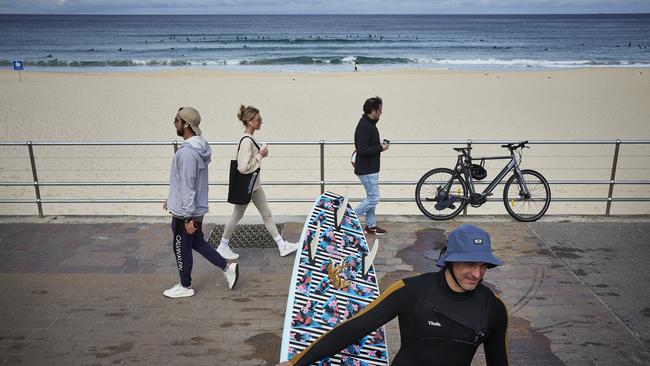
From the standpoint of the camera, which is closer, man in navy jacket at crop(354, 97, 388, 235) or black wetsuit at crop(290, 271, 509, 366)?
black wetsuit at crop(290, 271, 509, 366)

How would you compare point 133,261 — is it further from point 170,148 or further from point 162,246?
point 170,148

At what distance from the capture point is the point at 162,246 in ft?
21.7

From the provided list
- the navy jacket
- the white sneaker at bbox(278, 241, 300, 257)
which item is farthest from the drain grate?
the navy jacket

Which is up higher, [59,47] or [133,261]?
[59,47]

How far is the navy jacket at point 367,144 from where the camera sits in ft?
21.1

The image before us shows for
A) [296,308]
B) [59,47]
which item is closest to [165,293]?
[296,308]

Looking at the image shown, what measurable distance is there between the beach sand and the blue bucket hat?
7156 mm

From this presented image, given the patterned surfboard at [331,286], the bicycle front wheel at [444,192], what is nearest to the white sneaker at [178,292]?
the patterned surfboard at [331,286]

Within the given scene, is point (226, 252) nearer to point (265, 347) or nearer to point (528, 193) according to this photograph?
point (265, 347)

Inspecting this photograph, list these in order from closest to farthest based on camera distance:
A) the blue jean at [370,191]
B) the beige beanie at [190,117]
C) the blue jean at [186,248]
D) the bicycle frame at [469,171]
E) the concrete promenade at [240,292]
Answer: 1. the concrete promenade at [240,292]
2. the beige beanie at [190,117]
3. the blue jean at [186,248]
4. the blue jean at [370,191]
5. the bicycle frame at [469,171]

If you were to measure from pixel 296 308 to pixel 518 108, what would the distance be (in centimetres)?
1835

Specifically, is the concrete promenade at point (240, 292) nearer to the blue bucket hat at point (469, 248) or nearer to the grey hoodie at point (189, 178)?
the grey hoodie at point (189, 178)

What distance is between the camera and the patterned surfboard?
3424 millimetres

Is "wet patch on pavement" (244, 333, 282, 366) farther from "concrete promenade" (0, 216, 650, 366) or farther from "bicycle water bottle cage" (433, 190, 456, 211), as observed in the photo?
"bicycle water bottle cage" (433, 190, 456, 211)
